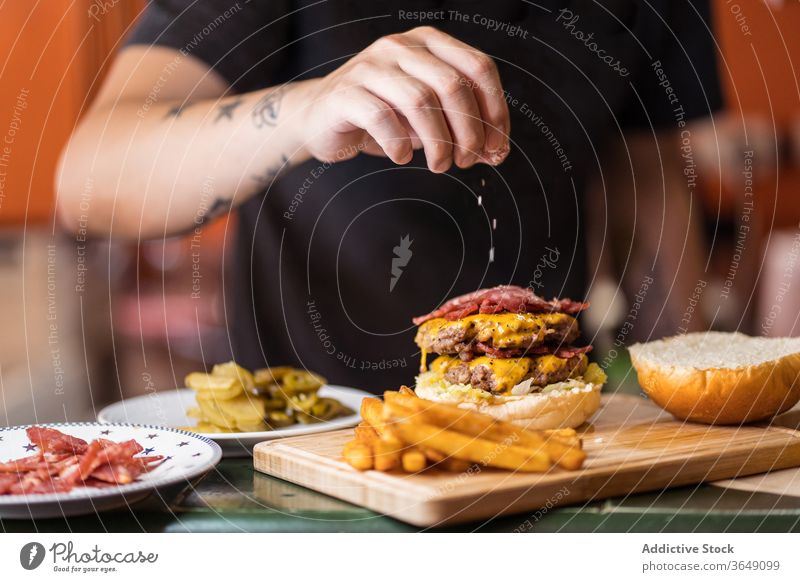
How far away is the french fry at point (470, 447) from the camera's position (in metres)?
0.85

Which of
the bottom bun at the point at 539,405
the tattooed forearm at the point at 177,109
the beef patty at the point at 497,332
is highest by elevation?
the tattooed forearm at the point at 177,109

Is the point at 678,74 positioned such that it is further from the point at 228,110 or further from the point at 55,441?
the point at 55,441

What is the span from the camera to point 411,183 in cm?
153

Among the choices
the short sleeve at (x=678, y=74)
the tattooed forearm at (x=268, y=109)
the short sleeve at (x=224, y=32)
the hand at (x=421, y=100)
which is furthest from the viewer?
Answer: the short sleeve at (x=678, y=74)

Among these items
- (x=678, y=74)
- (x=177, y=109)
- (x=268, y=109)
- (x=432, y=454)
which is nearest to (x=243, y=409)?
(x=432, y=454)

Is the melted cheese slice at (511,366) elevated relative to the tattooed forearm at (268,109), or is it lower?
lower

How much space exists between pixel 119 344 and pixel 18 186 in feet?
1.60

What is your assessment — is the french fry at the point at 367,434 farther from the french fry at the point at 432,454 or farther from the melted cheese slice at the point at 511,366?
the melted cheese slice at the point at 511,366

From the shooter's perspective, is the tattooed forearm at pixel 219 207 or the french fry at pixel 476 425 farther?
the tattooed forearm at pixel 219 207

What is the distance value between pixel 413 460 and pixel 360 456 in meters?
0.06

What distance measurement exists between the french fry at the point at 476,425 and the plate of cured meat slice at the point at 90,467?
0.21m

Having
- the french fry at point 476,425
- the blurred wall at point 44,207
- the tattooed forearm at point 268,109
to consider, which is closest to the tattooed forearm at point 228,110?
the tattooed forearm at point 268,109

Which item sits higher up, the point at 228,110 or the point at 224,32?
the point at 224,32
